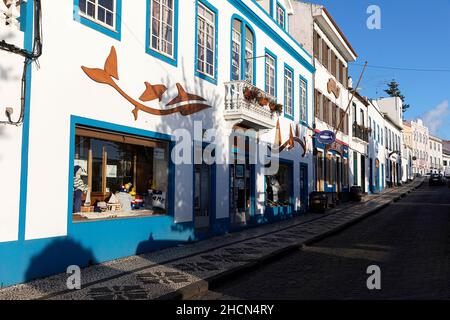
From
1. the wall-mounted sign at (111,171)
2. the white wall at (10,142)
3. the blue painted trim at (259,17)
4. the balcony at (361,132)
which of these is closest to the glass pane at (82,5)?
the white wall at (10,142)

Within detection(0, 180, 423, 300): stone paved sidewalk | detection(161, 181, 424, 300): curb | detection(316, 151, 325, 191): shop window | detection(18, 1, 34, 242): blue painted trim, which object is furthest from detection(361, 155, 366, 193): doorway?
detection(18, 1, 34, 242): blue painted trim

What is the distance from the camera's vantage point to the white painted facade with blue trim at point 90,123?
6629 millimetres

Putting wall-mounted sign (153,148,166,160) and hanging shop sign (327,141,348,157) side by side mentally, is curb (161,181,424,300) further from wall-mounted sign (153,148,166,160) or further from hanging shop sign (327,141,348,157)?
hanging shop sign (327,141,348,157)

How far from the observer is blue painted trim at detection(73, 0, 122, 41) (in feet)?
25.3

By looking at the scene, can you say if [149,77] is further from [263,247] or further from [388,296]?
[388,296]

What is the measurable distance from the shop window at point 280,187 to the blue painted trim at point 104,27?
9.19m

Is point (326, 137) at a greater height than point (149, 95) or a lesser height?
greater

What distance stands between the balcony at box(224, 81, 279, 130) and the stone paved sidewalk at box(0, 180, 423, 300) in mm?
3512

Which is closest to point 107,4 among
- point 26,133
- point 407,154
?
point 26,133

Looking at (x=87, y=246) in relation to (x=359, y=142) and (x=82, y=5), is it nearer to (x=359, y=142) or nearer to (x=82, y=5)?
(x=82, y=5)

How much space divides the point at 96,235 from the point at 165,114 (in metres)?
3.41

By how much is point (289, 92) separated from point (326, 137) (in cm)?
299

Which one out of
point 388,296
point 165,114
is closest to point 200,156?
point 165,114

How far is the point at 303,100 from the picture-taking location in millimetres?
20438
